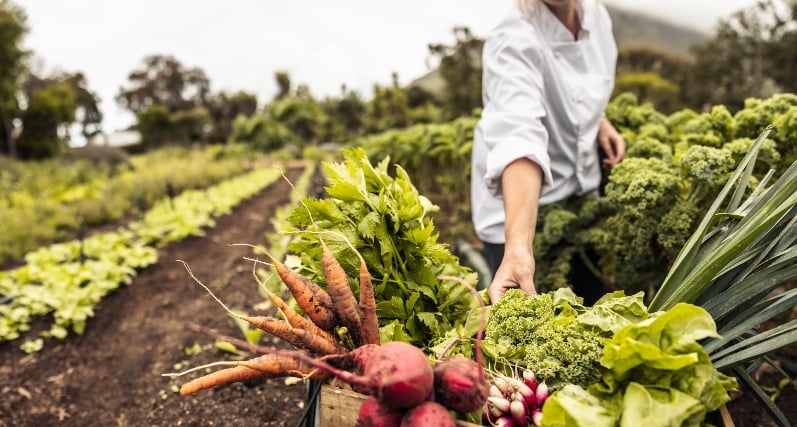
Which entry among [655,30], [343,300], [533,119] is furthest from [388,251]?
[655,30]

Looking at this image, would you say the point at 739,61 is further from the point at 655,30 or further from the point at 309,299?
the point at 655,30

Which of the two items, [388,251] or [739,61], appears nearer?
[388,251]

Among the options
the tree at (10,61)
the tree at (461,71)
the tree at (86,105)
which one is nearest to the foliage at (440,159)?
the tree at (461,71)

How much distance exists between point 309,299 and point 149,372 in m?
2.70

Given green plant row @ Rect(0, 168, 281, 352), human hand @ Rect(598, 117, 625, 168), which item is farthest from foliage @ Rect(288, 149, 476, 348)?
green plant row @ Rect(0, 168, 281, 352)

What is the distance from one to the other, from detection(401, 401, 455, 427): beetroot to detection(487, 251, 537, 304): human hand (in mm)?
584

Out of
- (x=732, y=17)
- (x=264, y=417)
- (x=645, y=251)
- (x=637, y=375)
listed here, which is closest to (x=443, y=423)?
(x=637, y=375)

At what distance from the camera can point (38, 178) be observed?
1349cm

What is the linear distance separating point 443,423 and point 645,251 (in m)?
1.69

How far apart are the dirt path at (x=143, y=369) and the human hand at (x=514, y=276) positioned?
117 cm

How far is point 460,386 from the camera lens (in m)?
1.14

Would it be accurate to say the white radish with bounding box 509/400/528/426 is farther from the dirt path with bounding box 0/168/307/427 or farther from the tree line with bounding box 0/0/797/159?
the tree line with bounding box 0/0/797/159

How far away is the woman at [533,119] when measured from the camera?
6.12ft

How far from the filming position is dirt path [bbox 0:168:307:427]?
2898 mm
